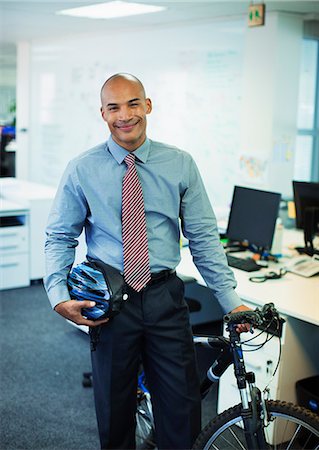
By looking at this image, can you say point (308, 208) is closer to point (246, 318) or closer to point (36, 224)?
point (246, 318)

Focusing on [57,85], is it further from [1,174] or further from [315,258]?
[315,258]

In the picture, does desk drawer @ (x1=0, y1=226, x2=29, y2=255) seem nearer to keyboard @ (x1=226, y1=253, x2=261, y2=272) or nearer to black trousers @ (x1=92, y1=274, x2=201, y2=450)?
keyboard @ (x1=226, y1=253, x2=261, y2=272)

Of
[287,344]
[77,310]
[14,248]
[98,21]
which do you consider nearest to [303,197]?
[287,344]

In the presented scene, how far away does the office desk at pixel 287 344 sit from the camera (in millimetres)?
2898

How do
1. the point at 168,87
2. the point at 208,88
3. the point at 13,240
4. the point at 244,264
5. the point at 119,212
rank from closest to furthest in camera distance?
the point at 119,212, the point at 244,264, the point at 13,240, the point at 208,88, the point at 168,87

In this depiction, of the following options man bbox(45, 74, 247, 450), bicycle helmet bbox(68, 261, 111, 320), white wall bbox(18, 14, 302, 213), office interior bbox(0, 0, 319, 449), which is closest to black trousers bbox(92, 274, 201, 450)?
man bbox(45, 74, 247, 450)

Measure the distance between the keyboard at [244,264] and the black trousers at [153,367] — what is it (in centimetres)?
134

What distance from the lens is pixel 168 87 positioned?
616cm

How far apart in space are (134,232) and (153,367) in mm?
506

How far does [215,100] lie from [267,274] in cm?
261

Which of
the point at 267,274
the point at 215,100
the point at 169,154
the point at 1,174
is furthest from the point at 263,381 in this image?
the point at 1,174

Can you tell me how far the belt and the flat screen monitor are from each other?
1.97 meters

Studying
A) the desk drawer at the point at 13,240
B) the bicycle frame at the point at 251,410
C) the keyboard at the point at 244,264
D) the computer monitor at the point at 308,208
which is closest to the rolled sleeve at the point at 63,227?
the bicycle frame at the point at 251,410

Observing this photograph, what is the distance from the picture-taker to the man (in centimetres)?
214
